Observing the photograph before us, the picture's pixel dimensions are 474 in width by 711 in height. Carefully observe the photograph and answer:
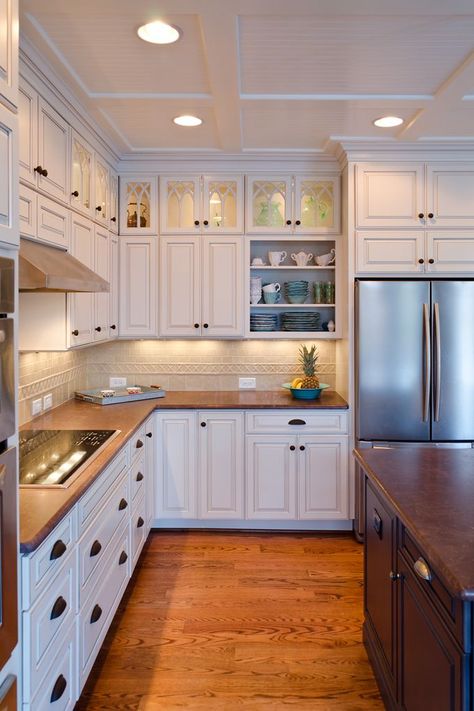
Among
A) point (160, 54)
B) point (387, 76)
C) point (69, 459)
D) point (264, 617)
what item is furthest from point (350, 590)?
point (160, 54)

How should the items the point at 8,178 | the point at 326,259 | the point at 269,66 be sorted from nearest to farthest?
the point at 8,178 → the point at 269,66 → the point at 326,259

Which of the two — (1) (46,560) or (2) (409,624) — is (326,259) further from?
(1) (46,560)

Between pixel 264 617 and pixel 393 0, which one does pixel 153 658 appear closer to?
pixel 264 617

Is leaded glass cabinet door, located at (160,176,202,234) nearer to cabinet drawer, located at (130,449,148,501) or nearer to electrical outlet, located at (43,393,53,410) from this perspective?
electrical outlet, located at (43,393,53,410)

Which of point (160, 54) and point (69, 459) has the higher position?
point (160, 54)

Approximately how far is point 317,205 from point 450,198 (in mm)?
909

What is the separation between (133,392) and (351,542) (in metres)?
1.82

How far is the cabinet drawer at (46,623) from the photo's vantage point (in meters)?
1.47

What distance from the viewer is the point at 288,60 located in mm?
2436

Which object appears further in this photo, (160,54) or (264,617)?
(264,617)

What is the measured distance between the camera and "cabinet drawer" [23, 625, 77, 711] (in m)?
1.57

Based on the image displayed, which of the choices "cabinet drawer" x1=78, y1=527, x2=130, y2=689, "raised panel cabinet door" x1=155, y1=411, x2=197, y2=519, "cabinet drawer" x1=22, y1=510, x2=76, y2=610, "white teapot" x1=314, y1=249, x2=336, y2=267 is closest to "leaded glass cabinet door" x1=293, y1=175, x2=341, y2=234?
"white teapot" x1=314, y1=249, x2=336, y2=267

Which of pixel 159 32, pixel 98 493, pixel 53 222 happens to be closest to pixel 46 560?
pixel 98 493

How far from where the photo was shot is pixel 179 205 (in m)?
3.96
